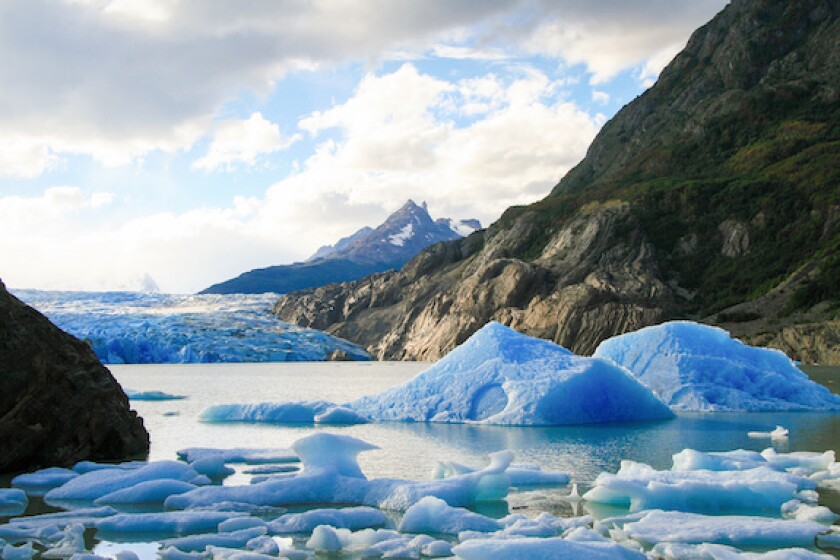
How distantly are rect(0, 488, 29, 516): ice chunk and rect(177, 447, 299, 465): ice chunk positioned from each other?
152 inches

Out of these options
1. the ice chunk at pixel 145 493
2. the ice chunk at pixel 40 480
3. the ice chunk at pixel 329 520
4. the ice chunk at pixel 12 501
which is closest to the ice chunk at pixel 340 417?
the ice chunk at pixel 40 480

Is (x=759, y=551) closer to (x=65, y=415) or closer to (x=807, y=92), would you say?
(x=65, y=415)

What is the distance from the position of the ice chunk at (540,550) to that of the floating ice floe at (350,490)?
2.85m

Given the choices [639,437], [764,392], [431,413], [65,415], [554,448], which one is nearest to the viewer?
[65,415]

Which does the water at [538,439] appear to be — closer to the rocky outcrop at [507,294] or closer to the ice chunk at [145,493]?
the ice chunk at [145,493]

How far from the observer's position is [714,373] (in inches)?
1010

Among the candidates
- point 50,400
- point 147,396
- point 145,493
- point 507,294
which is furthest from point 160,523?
point 507,294

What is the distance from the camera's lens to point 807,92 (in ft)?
380

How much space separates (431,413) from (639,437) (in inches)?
230

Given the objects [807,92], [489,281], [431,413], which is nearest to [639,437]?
[431,413]

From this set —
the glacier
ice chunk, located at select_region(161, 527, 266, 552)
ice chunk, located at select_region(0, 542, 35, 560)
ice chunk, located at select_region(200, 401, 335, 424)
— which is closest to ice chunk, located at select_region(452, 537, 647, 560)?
ice chunk, located at select_region(161, 527, 266, 552)

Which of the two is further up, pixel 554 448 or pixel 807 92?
pixel 807 92

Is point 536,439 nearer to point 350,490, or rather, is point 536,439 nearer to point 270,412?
point 350,490

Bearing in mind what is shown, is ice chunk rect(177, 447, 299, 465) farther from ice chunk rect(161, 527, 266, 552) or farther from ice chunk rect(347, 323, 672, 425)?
ice chunk rect(347, 323, 672, 425)
